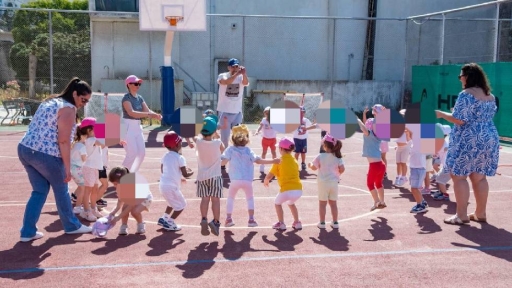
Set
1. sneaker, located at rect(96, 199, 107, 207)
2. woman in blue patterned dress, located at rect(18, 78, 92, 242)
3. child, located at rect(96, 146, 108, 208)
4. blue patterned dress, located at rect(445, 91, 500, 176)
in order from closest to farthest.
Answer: woman in blue patterned dress, located at rect(18, 78, 92, 242)
blue patterned dress, located at rect(445, 91, 500, 176)
child, located at rect(96, 146, 108, 208)
sneaker, located at rect(96, 199, 107, 207)

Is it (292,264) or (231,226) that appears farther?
(231,226)

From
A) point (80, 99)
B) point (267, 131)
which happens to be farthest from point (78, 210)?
point (267, 131)

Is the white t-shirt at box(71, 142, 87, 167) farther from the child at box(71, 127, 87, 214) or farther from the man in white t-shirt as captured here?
the man in white t-shirt

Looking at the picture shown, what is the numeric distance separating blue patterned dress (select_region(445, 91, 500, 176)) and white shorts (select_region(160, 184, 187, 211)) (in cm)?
362

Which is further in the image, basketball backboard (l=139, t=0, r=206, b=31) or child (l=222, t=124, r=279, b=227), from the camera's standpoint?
basketball backboard (l=139, t=0, r=206, b=31)

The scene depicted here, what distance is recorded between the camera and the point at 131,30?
26562mm

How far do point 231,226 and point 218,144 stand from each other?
1.12 meters

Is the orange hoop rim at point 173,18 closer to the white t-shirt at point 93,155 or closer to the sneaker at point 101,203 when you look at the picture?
the sneaker at point 101,203

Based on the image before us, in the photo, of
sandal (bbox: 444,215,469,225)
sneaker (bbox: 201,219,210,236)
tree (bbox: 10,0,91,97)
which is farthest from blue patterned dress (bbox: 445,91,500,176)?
tree (bbox: 10,0,91,97)

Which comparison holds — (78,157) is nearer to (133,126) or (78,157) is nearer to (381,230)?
(133,126)

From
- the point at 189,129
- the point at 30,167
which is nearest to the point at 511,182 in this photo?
the point at 189,129

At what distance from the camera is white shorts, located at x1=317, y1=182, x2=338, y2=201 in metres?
7.57

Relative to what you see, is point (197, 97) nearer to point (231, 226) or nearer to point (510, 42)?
point (510, 42)

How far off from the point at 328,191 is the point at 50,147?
3391 millimetres
